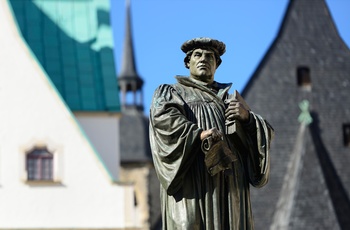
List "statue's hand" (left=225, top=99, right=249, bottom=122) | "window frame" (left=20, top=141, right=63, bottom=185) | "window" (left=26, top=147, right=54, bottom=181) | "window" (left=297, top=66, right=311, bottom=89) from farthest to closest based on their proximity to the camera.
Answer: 1. "window" (left=297, top=66, right=311, bottom=89)
2. "window" (left=26, top=147, right=54, bottom=181)
3. "window frame" (left=20, top=141, right=63, bottom=185)
4. "statue's hand" (left=225, top=99, right=249, bottom=122)

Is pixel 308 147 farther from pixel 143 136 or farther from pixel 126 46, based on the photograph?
pixel 126 46

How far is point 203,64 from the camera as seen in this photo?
8570 mm

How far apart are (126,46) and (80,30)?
4085 cm

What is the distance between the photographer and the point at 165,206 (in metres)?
8.30

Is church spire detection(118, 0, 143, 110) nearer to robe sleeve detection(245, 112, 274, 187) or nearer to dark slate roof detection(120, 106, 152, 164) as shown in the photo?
dark slate roof detection(120, 106, 152, 164)

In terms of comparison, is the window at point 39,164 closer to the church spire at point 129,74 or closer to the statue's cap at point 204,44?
the statue's cap at point 204,44

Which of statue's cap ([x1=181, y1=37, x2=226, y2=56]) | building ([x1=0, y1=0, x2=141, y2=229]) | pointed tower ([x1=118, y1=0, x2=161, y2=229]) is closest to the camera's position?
statue's cap ([x1=181, y1=37, x2=226, y2=56])

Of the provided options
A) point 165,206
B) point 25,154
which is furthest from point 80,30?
point 165,206

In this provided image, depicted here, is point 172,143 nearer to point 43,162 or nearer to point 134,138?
point 43,162

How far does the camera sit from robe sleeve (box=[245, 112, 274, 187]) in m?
8.35

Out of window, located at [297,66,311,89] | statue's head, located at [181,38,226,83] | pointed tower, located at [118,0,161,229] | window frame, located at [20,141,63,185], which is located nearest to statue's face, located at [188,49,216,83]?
statue's head, located at [181,38,226,83]

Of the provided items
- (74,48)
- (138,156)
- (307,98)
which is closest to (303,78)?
(307,98)

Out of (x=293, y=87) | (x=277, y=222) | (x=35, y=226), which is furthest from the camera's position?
(x=293, y=87)

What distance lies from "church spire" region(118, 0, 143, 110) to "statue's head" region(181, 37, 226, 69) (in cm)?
6229
